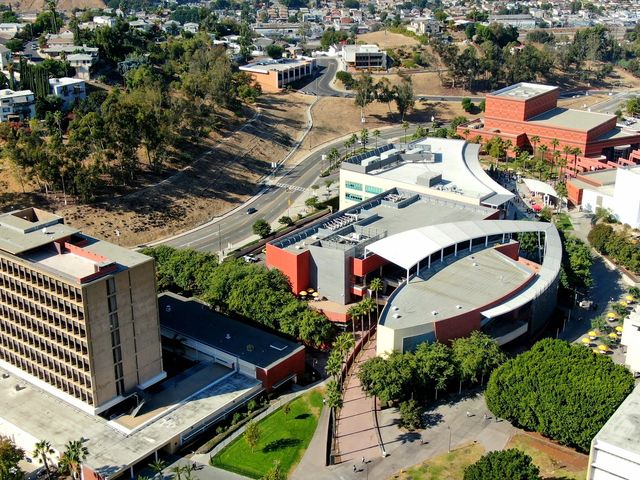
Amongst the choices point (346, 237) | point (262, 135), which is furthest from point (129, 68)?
point (346, 237)

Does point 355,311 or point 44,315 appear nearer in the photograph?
point 44,315

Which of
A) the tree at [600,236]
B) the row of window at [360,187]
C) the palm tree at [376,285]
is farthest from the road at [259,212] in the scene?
the tree at [600,236]

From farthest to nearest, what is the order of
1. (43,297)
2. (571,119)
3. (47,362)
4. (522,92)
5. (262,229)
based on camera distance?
(522,92) < (571,119) < (262,229) < (47,362) < (43,297)

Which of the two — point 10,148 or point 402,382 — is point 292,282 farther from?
point 10,148

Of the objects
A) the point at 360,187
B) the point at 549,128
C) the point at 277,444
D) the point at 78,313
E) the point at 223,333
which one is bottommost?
the point at 277,444

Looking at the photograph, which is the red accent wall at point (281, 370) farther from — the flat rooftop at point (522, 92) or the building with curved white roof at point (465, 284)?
the flat rooftop at point (522, 92)

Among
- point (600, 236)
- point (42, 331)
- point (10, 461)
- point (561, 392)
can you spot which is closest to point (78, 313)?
point (42, 331)

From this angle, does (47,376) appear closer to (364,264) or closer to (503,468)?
(364,264)

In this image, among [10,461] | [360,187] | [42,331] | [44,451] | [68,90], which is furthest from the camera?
[68,90]
